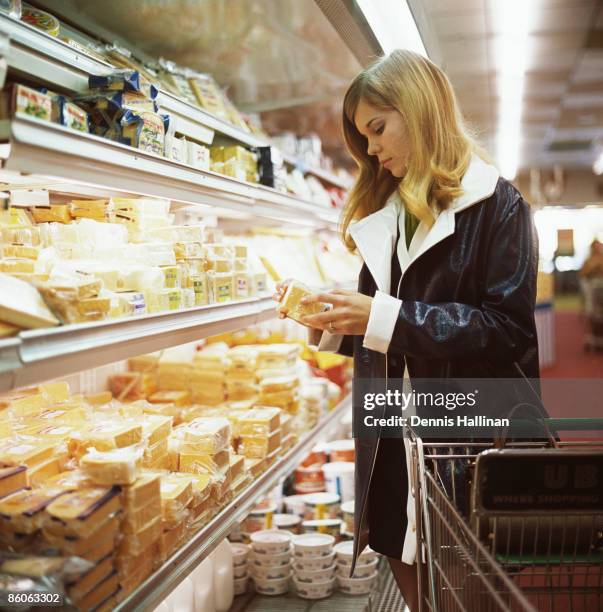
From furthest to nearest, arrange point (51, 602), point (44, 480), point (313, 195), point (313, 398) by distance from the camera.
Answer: point (313, 195) < point (313, 398) < point (44, 480) < point (51, 602)

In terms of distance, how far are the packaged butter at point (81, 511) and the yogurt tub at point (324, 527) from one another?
63.4 inches

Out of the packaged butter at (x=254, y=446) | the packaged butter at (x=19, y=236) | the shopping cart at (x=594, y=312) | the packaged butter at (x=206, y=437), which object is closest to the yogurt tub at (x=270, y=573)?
the packaged butter at (x=254, y=446)

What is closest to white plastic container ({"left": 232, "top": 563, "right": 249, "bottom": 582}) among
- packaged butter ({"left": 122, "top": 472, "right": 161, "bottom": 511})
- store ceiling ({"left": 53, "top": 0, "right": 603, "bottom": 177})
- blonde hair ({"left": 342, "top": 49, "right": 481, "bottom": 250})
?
packaged butter ({"left": 122, "top": 472, "right": 161, "bottom": 511})

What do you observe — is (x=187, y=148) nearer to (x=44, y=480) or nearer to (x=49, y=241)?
(x=49, y=241)

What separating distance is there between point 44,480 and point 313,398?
1.86 meters

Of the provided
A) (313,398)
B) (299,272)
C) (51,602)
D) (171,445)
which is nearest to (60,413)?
(171,445)

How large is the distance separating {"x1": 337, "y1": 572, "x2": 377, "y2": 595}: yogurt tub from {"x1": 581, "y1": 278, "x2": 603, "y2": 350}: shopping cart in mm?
9374

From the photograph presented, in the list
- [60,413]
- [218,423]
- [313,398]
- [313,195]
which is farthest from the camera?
[313,195]

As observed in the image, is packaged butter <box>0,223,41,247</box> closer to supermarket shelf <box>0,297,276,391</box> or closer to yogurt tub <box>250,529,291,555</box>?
supermarket shelf <box>0,297,276,391</box>

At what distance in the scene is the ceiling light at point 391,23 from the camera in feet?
8.36

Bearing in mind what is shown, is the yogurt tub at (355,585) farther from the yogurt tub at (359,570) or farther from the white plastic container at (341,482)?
→ the white plastic container at (341,482)

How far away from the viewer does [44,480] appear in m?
1.70

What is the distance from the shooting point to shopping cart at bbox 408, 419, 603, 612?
1284 mm

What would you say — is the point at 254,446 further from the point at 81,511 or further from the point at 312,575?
the point at 81,511
